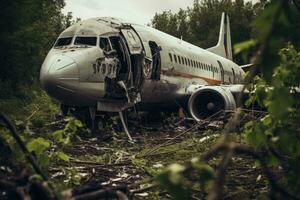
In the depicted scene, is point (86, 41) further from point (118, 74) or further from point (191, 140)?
point (191, 140)

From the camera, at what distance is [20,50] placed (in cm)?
798

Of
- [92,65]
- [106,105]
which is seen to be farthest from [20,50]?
[106,105]

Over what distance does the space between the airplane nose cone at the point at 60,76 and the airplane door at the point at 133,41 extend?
1.85m

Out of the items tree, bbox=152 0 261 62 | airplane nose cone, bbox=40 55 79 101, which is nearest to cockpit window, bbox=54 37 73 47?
airplane nose cone, bbox=40 55 79 101

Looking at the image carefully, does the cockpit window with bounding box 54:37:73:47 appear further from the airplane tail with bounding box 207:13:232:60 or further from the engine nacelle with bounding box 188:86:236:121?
the airplane tail with bounding box 207:13:232:60

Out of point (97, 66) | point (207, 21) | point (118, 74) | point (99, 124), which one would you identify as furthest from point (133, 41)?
point (207, 21)

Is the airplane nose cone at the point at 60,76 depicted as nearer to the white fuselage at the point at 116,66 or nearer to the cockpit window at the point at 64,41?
the white fuselage at the point at 116,66

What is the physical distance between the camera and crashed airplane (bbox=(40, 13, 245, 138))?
29.9 feet

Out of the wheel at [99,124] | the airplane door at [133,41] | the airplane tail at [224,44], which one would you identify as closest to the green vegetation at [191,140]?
the wheel at [99,124]

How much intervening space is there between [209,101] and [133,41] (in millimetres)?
3299

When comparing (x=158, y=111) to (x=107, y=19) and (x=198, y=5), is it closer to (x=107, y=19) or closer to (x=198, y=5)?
(x=107, y=19)

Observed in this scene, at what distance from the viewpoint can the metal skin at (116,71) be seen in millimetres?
9062

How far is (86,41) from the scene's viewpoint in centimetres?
1019

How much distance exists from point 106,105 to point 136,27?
2.52 meters
